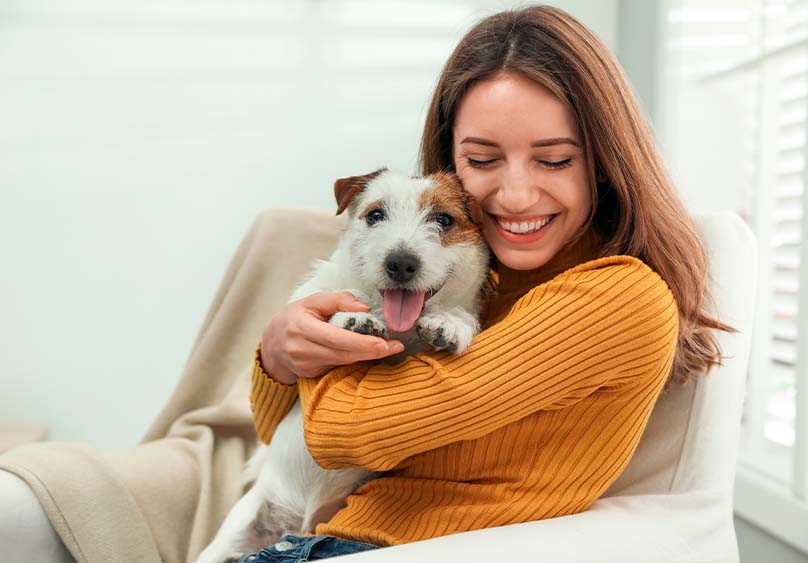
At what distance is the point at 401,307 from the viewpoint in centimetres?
Result: 119

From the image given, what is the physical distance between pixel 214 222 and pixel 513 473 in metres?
2.28

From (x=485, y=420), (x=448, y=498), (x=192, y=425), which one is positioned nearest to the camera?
(x=485, y=420)

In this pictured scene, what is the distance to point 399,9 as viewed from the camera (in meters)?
3.18

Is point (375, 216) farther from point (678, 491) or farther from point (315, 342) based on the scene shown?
point (678, 491)

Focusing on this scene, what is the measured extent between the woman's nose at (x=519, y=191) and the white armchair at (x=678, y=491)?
1.36 ft

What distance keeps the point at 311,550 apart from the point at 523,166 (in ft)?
2.28

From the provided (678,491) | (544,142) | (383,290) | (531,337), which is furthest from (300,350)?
(678,491)

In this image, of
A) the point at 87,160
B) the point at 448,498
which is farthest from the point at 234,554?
the point at 87,160

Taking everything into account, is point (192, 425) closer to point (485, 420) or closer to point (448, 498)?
point (448, 498)

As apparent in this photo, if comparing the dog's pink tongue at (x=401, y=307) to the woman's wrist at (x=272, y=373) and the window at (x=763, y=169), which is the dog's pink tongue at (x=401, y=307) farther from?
the window at (x=763, y=169)

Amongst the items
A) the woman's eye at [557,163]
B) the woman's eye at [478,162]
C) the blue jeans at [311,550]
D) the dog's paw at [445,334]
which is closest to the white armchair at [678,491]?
the blue jeans at [311,550]

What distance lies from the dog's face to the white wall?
188 cm

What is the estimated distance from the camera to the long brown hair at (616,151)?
1.22 meters

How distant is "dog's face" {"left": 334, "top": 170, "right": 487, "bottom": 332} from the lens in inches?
46.5
